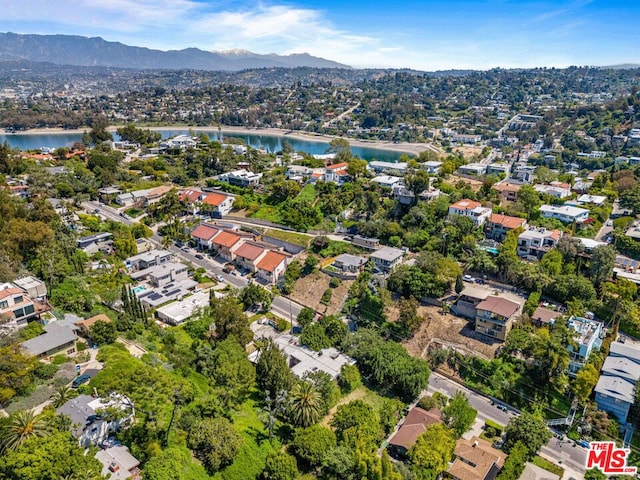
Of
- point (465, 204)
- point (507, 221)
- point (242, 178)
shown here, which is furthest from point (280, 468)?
point (242, 178)

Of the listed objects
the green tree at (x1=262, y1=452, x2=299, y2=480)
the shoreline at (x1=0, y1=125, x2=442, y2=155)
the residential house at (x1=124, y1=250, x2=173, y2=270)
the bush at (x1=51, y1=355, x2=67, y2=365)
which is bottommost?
the green tree at (x1=262, y1=452, x2=299, y2=480)

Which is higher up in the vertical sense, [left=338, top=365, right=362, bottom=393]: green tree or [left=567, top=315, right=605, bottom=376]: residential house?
[left=567, top=315, right=605, bottom=376]: residential house

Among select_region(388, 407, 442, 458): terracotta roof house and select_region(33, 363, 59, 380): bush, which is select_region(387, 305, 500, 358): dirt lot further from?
select_region(33, 363, 59, 380): bush

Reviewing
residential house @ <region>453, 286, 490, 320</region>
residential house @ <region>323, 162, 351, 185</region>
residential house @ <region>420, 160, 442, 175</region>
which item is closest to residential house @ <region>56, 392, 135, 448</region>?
residential house @ <region>453, 286, 490, 320</region>

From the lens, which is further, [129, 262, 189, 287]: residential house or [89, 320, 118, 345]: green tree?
[129, 262, 189, 287]: residential house

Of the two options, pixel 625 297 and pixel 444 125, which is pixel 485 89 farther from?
pixel 625 297

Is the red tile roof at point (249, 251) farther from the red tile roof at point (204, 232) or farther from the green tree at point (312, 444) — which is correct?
the green tree at point (312, 444)

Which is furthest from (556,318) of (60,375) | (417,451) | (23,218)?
(23,218)
